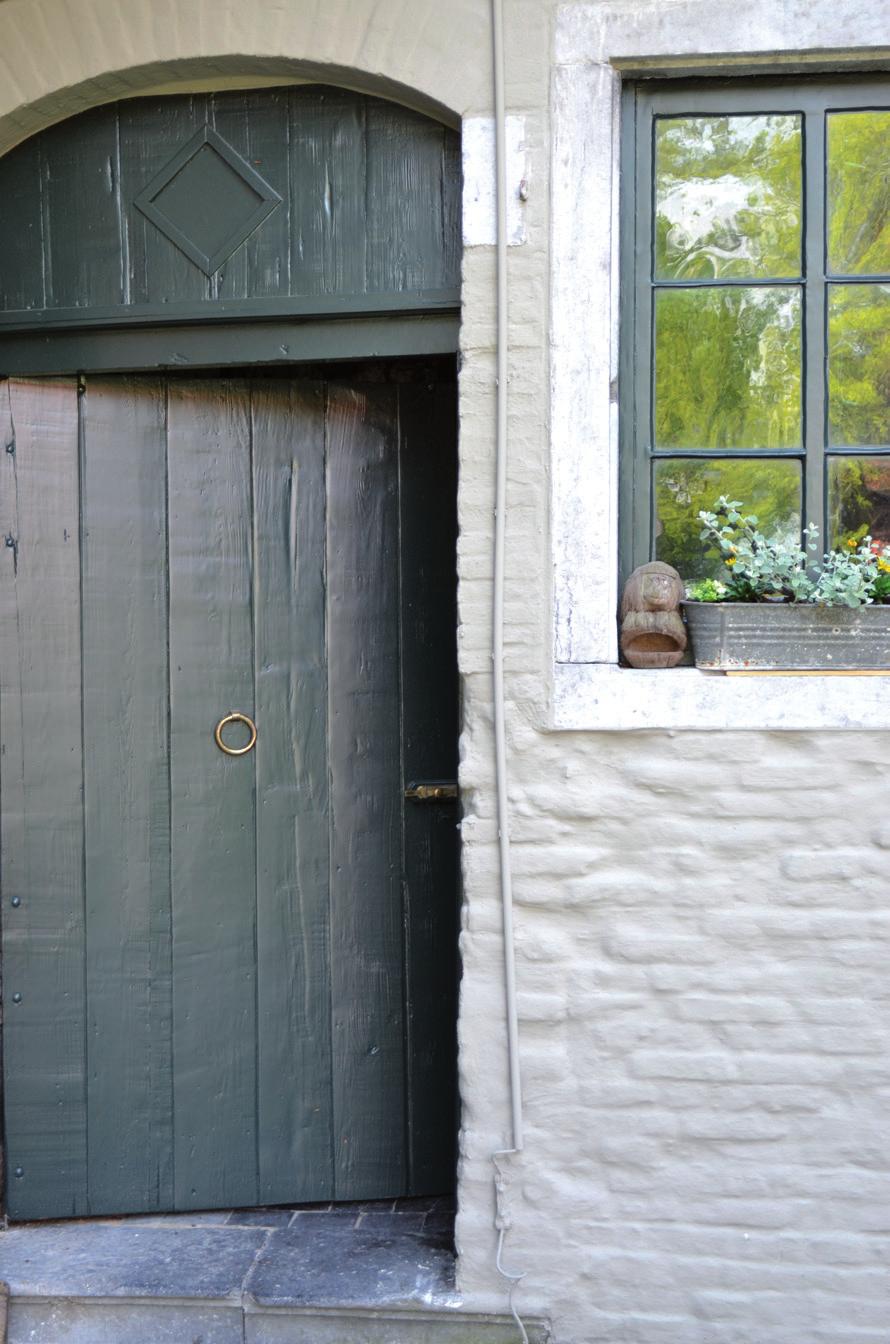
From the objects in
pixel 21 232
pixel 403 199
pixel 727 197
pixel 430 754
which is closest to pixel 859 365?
pixel 727 197

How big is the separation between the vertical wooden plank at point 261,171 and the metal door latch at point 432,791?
50.1 inches

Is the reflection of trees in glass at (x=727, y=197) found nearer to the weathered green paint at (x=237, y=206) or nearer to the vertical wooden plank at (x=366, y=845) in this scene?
the weathered green paint at (x=237, y=206)

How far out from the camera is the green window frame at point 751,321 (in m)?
2.79

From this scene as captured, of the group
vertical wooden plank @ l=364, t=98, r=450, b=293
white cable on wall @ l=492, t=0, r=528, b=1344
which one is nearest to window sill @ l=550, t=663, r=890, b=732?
white cable on wall @ l=492, t=0, r=528, b=1344

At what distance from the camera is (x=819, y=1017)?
2.65 meters

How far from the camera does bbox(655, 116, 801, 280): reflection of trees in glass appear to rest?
111 inches

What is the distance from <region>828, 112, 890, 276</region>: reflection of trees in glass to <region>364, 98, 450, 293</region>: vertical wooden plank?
910 mm

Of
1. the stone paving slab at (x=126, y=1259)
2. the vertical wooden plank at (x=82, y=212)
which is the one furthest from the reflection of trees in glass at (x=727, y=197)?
the stone paving slab at (x=126, y=1259)

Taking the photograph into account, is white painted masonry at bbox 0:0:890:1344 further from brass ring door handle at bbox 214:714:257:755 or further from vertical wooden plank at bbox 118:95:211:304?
brass ring door handle at bbox 214:714:257:755

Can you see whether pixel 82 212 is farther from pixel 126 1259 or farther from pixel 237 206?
pixel 126 1259

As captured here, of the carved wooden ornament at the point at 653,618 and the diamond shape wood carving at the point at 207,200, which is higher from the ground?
the diamond shape wood carving at the point at 207,200

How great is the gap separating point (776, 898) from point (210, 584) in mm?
1593

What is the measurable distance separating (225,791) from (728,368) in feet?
5.37

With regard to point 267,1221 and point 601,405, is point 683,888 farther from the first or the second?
point 267,1221
